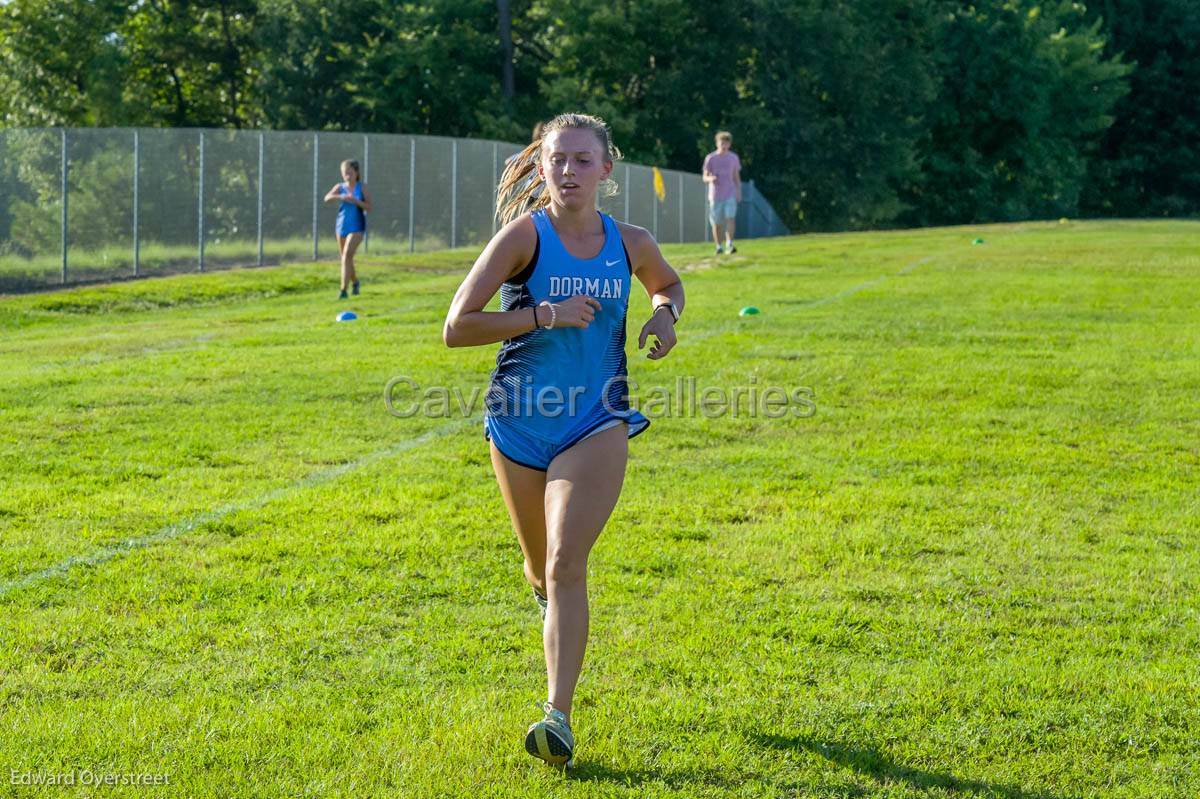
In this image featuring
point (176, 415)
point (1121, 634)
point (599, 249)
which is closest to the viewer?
point (599, 249)

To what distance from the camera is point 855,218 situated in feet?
189

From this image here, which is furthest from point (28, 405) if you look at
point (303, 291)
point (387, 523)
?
point (303, 291)

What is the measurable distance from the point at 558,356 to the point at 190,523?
3.30 meters

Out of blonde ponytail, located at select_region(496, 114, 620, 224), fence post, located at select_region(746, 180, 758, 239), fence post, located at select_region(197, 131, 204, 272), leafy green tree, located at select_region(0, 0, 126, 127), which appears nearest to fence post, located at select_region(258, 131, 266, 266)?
fence post, located at select_region(197, 131, 204, 272)

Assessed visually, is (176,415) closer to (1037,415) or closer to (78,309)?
(1037,415)

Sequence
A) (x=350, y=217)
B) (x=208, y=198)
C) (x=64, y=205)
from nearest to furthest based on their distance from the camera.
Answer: (x=350, y=217) → (x=64, y=205) → (x=208, y=198)

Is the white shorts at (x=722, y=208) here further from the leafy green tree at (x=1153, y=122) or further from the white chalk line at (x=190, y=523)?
the leafy green tree at (x=1153, y=122)

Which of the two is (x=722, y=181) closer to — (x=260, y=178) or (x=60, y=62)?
(x=260, y=178)

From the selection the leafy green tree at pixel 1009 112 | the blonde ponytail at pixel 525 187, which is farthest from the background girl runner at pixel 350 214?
the leafy green tree at pixel 1009 112

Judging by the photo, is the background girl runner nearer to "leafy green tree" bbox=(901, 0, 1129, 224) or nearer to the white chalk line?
the white chalk line

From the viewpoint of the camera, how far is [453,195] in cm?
3189

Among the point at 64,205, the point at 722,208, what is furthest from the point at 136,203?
the point at 722,208

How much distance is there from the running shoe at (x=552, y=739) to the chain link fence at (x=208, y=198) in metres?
19.3

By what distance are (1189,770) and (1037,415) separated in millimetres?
6538
